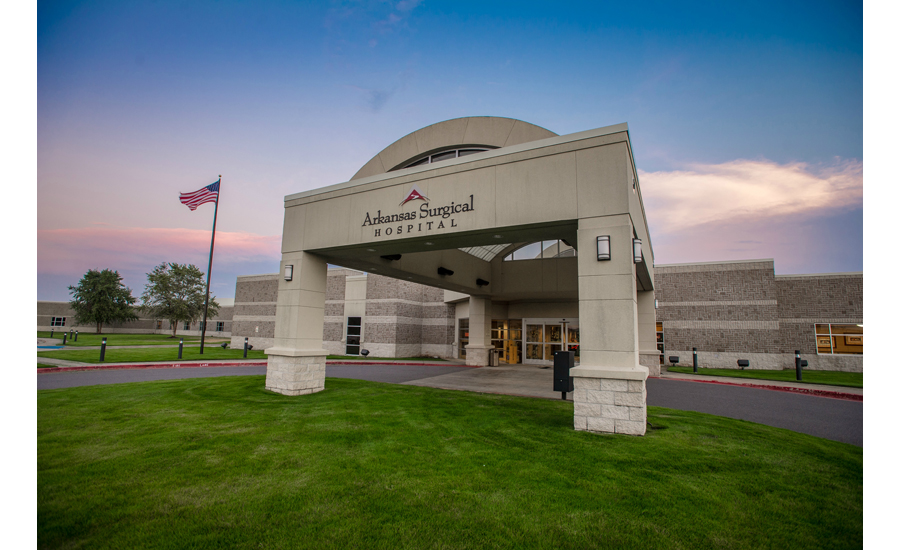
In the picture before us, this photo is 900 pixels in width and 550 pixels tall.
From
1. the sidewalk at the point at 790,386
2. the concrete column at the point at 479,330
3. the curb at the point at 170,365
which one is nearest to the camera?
the sidewalk at the point at 790,386

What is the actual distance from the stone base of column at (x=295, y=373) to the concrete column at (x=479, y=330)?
438 inches

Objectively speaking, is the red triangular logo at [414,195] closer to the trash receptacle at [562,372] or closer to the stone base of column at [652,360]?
the trash receptacle at [562,372]

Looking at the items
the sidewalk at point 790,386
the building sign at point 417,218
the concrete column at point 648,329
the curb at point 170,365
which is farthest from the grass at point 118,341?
the sidewalk at point 790,386

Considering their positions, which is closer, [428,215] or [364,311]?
[428,215]

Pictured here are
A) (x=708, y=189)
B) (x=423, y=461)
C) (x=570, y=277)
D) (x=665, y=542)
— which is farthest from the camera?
(x=570, y=277)

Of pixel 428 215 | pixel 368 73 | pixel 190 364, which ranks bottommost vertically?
pixel 190 364

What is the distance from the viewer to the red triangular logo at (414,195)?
27.5 ft

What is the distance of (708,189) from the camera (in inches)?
529

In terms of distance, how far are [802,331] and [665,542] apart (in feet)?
76.5

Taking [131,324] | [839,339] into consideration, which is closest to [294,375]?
[839,339]

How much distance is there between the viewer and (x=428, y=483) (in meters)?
4.14

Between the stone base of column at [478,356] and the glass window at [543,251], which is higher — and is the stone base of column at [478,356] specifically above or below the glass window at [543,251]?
below

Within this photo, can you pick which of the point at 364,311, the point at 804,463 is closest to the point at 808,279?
the point at 804,463

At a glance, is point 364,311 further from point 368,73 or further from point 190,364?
point 368,73
